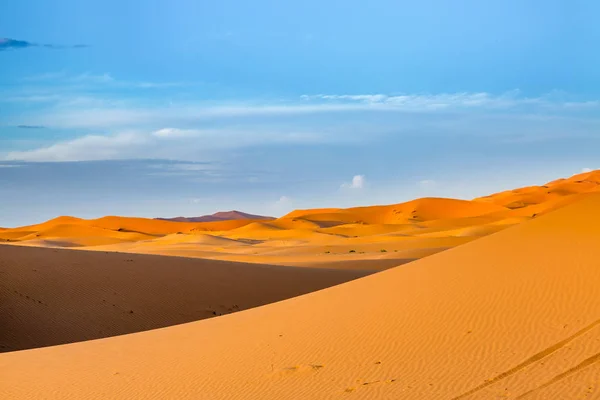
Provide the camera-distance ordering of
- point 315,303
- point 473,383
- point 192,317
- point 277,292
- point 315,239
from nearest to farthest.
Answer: point 473,383, point 315,303, point 192,317, point 277,292, point 315,239

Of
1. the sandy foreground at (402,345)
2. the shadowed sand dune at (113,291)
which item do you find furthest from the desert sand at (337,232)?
the sandy foreground at (402,345)

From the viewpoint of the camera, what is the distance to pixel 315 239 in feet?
228

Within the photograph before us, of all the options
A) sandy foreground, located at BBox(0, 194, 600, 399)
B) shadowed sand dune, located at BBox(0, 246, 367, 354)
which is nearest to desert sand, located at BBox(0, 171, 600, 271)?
shadowed sand dune, located at BBox(0, 246, 367, 354)

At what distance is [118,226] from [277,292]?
102 m

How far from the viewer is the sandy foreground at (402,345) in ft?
30.1

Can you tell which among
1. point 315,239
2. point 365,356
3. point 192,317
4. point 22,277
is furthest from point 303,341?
point 315,239

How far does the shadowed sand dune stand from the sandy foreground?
23.4ft

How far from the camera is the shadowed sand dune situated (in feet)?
71.9

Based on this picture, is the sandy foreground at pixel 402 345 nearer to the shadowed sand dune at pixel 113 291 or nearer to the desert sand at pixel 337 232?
the shadowed sand dune at pixel 113 291

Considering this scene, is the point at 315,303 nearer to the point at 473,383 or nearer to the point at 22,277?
the point at 473,383

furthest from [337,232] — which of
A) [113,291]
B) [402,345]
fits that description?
[402,345]

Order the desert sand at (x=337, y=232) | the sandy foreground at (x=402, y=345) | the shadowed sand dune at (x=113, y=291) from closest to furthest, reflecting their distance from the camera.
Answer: the sandy foreground at (x=402, y=345) < the shadowed sand dune at (x=113, y=291) < the desert sand at (x=337, y=232)

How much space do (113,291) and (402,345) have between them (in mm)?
15986

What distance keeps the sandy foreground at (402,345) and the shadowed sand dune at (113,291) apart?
7126 millimetres
